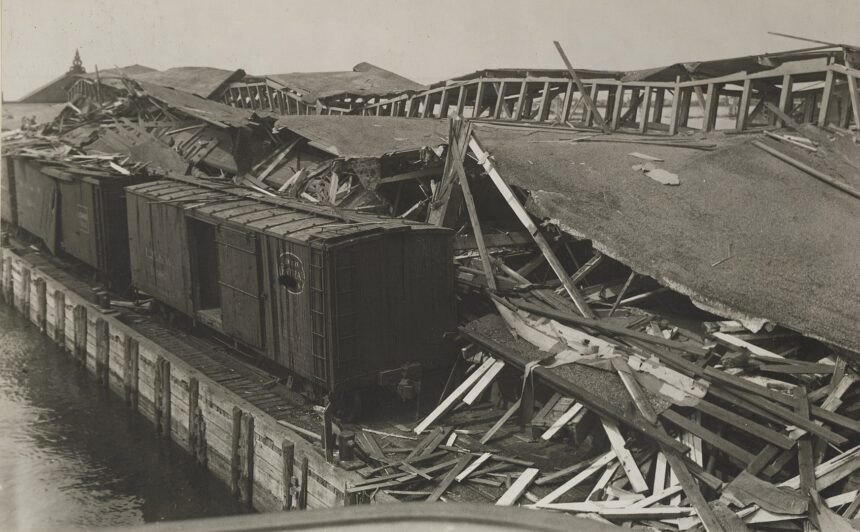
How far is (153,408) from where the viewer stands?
14.4 metres

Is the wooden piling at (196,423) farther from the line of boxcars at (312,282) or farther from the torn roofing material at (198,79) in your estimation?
the torn roofing material at (198,79)

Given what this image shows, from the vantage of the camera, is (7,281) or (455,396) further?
(7,281)

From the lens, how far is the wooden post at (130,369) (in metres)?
15.0

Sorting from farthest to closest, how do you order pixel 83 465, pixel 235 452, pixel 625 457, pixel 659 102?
1. pixel 659 102
2. pixel 83 465
3. pixel 235 452
4. pixel 625 457

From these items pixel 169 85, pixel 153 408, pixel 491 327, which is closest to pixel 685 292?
pixel 491 327

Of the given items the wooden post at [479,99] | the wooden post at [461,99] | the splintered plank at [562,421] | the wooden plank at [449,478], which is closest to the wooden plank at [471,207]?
the splintered plank at [562,421]

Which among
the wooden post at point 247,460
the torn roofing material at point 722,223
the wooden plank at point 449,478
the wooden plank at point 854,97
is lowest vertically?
the wooden post at point 247,460

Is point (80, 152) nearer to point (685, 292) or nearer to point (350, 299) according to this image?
point (350, 299)

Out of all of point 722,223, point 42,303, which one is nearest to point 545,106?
point 722,223

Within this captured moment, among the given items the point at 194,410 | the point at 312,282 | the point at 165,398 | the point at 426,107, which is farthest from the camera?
the point at 426,107

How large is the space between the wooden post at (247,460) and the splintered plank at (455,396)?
2.54 metres

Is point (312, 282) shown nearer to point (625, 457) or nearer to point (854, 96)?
point (625, 457)

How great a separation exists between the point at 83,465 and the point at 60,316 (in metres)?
6.67

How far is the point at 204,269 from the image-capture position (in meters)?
14.3
